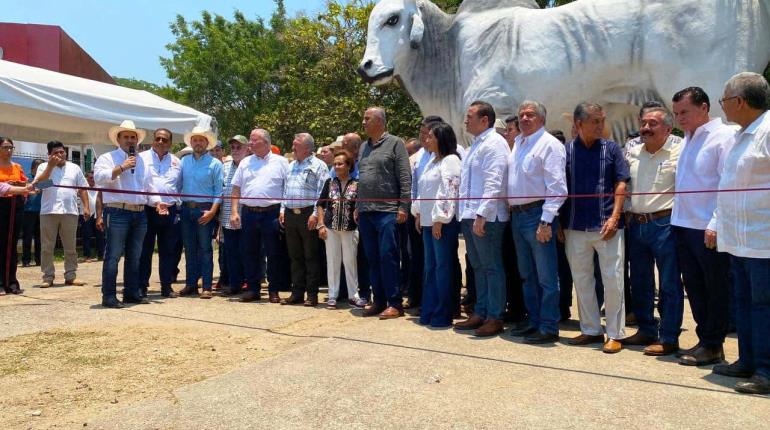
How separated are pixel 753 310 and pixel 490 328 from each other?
193 centimetres

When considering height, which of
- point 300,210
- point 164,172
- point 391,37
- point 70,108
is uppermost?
point 391,37

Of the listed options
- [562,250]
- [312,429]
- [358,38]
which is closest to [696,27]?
[562,250]

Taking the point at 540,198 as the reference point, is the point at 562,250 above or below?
below

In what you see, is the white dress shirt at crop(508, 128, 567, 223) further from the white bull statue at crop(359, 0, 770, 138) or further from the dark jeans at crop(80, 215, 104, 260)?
the dark jeans at crop(80, 215, 104, 260)

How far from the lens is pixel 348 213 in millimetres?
6480

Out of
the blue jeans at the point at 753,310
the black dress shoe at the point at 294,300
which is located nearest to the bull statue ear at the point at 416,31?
the black dress shoe at the point at 294,300

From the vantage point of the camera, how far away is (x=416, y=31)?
24.0 ft

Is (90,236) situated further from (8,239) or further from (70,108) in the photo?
(8,239)

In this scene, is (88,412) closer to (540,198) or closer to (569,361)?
(569,361)

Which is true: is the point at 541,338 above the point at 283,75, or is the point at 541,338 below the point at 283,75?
below

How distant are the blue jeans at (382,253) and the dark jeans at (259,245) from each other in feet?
4.16

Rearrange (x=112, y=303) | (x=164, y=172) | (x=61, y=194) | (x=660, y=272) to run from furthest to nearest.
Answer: (x=61, y=194), (x=164, y=172), (x=112, y=303), (x=660, y=272)

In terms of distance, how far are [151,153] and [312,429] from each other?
513 cm

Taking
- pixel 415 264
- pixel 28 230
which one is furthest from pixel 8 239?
pixel 415 264
